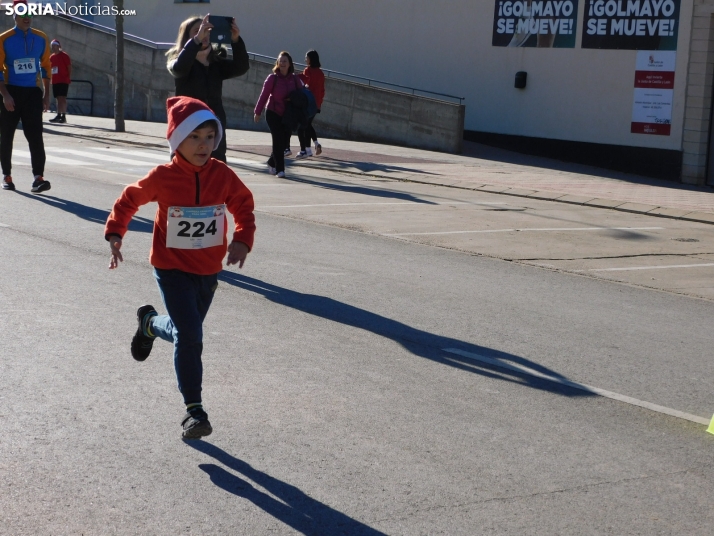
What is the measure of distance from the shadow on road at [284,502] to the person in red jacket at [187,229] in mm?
381

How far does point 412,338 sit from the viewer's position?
21.9ft

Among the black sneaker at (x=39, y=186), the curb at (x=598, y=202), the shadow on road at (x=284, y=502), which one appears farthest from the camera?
the curb at (x=598, y=202)

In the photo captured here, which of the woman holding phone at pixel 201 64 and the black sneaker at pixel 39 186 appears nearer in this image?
the woman holding phone at pixel 201 64

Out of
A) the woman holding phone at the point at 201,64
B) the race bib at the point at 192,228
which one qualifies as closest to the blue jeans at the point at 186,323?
the race bib at the point at 192,228

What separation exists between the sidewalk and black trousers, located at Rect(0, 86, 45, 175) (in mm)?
6266

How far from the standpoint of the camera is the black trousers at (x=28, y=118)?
1185cm

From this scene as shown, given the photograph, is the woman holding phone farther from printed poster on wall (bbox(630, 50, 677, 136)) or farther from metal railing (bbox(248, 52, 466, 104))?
metal railing (bbox(248, 52, 466, 104))

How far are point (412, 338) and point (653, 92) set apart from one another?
14910 millimetres

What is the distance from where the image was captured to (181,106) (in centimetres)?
474

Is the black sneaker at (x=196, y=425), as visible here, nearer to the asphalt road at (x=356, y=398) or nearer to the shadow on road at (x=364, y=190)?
the asphalt road at (x=356, y=398)

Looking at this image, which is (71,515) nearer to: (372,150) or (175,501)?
(175,501)

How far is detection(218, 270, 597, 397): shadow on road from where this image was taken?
232 inches

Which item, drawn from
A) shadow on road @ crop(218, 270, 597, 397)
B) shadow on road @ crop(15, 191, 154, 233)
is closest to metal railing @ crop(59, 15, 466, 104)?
shadow on road @ crop(15, 191, 154, 233)

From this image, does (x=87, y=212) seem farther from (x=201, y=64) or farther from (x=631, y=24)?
(x=631, y=24)
